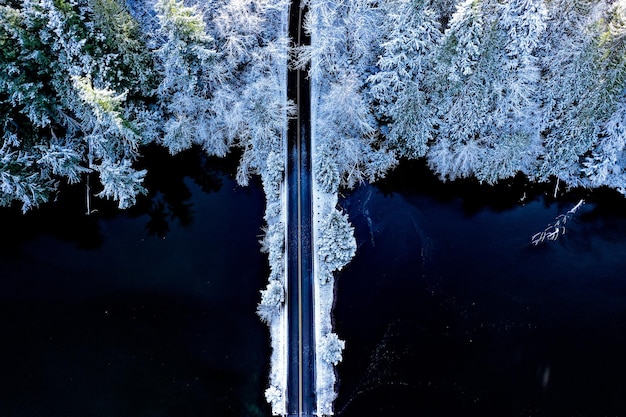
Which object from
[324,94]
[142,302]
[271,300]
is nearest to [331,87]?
[324,94]

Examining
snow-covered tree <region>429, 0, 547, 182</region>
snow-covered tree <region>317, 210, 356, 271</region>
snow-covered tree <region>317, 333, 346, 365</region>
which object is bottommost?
snow-covered tree <region>317, 333, 346, 365</region>

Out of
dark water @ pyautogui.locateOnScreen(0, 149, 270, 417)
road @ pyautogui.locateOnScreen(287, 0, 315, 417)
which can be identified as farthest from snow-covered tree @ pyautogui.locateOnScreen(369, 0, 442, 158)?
dark water @ pyautogui.locateOnScreen(0, 149, 270, 417)

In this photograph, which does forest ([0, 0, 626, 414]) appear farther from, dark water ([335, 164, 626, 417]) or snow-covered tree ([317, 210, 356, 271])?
dark water ([335, 164, 626, 417])

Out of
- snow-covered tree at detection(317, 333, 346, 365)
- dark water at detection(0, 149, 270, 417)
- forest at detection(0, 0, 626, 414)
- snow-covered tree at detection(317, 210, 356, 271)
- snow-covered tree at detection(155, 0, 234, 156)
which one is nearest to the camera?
snow-covered tree at detection(317, 333, 346, 365)

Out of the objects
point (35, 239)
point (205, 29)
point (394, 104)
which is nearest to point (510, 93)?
point (394, 104)

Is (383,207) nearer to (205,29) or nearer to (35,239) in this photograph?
(205,29)

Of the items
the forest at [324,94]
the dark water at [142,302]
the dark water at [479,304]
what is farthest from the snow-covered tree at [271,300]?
the dark water at [479,304]
